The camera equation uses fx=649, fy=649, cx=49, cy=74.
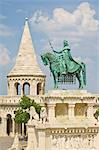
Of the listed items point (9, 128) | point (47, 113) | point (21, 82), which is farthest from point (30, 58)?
point (47, 113)

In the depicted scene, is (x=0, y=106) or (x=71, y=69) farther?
(x=0, y=106)

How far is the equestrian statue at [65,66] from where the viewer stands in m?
28.7

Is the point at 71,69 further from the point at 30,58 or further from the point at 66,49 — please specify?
the point at 30,58

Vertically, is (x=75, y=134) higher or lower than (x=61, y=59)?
lower

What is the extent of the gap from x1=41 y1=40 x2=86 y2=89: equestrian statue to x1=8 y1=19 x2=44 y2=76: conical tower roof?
35.1 m

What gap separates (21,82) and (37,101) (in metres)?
4.45

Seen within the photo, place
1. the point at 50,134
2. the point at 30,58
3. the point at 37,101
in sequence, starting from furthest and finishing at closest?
the point at 30,58
the point at 37,101
the point at 50,134

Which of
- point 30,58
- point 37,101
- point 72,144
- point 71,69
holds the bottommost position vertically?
point 72,144

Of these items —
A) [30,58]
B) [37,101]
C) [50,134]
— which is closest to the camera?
[50,134]

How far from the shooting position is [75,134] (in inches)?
1140

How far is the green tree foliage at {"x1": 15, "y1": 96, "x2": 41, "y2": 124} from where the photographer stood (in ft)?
174

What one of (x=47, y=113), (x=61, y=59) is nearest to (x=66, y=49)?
(x=61, y=59)

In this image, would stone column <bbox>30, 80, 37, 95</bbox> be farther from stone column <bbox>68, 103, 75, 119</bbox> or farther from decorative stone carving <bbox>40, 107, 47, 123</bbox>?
decorative stone carving <bbox>40, 107, 47, 123</bbox>

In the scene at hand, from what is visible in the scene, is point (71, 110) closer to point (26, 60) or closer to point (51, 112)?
point (51, 112)
